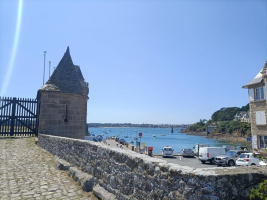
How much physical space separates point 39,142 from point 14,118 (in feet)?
12.2

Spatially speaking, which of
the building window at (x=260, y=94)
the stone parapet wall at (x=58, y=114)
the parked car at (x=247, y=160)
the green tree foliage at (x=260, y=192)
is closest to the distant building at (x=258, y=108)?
the building window at (x=260, y=94)

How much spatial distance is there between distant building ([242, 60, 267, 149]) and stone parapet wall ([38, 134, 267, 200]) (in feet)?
71.2

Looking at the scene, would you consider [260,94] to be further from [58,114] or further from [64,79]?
[58,114]

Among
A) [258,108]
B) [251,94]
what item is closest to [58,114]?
[258,108]

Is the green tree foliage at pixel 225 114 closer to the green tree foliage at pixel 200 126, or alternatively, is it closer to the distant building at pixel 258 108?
the green tree foliage at pixel 200 126

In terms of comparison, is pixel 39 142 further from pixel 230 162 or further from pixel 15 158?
pixel 230 162

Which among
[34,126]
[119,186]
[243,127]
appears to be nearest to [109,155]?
[119,186]

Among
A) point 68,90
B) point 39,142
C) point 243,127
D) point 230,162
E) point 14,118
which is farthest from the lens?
point 243,127

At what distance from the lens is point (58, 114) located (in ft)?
38.9

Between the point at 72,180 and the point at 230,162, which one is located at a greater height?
the point at 72,180

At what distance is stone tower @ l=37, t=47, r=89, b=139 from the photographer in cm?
1164

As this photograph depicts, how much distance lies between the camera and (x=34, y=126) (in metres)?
→ 14.1

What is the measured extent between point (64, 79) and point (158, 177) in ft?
36.8

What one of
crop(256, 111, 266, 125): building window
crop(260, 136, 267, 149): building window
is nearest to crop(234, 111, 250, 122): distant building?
crop(260, 136, 267, 149): building window
